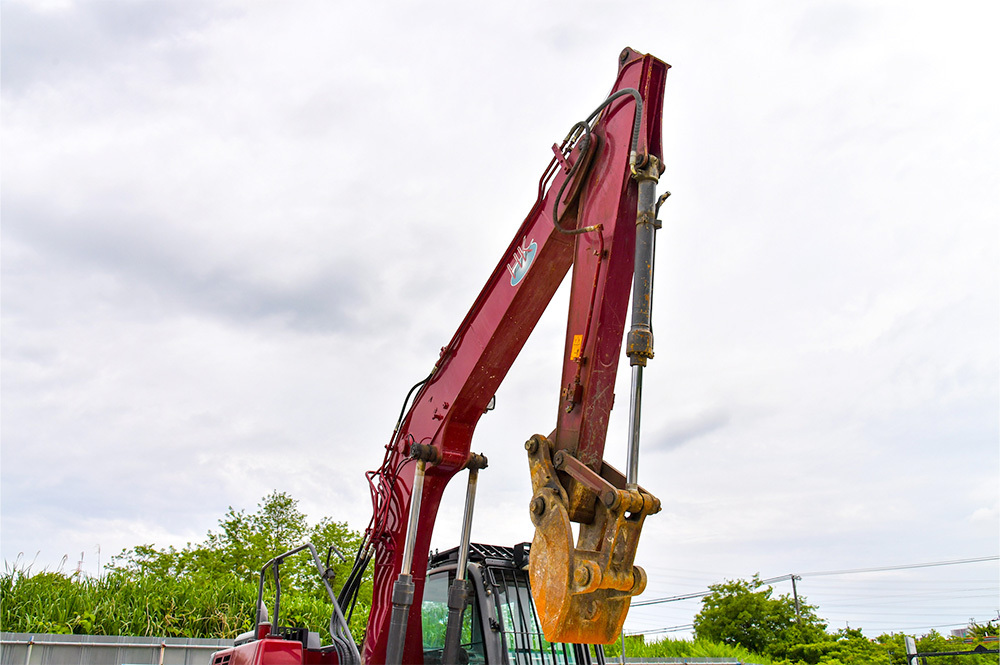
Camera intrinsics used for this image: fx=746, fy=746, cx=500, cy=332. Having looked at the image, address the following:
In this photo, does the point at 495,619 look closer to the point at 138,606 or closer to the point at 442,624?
the point at 442,624

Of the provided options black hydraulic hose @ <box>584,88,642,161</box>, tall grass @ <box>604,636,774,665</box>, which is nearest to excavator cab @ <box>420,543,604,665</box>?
black hydraulic hose @ <box>584,88,642,161</box>

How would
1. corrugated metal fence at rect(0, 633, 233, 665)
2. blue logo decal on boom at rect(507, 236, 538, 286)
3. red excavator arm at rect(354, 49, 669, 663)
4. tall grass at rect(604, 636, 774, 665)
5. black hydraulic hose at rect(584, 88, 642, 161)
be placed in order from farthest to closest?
tall grass at rect(604, 636, 774, 665) < corrugated metal fence at rect(0, 633, 233, 665) < blue logo decal on boom at rect(507, 236, 538, 286) < black hydraulic hose at rect(584, 88, 642, 161) < red excavator arm at rect(354, 49, 669, 663)

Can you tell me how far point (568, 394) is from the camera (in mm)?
4312

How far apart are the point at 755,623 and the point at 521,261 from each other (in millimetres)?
14481

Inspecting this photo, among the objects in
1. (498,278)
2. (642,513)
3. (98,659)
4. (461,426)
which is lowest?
(98,659)

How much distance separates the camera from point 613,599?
3.50 metres

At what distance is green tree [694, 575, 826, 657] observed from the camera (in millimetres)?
16516

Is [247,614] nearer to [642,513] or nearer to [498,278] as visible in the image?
[498,278]

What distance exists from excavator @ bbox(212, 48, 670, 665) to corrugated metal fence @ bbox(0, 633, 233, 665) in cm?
361

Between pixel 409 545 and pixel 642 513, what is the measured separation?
2.44m

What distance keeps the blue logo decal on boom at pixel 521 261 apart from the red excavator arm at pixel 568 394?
13 mm

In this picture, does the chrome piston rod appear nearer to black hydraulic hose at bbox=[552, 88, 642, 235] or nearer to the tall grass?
black hydraulic hose at bbox=[552, 88, 642, 235]

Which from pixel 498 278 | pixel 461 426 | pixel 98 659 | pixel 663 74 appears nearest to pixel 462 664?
pixel 461 426

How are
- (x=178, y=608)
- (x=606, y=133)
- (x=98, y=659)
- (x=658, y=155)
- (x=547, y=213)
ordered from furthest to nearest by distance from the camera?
(x=178, y=608)
(x=98, y=659)
(x=547, y=213)
(x=606, y=133)
(x=658, y=155)
